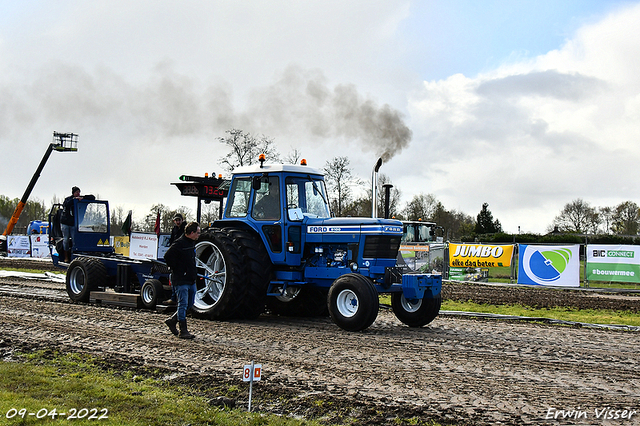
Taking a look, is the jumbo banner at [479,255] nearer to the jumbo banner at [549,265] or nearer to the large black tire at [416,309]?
the jumbo banner at [549,265]

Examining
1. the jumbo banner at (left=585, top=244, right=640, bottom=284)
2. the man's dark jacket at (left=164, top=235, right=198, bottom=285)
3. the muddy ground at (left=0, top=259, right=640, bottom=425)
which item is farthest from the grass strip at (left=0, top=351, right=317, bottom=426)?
the jumbo banner at (left=585, top=244, right=640, bottom=284)

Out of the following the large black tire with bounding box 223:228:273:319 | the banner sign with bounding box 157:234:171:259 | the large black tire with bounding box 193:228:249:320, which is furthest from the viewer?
the banner sign with bounding box 157:234:171:259

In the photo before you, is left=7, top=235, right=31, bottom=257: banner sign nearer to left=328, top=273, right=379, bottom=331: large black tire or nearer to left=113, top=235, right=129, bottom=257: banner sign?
left=113, top=235, right=129, bottom=257: banner sign

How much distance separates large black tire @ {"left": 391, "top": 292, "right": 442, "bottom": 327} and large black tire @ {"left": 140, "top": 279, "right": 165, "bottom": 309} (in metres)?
4.70

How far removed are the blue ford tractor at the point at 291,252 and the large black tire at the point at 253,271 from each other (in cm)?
2

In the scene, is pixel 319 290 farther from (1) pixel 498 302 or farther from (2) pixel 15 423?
(2) pixel 15 423

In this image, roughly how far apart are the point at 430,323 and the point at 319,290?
2144mm

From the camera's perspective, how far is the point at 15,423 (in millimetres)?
4707

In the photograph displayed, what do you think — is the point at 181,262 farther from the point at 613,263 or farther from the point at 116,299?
the point at 613,263

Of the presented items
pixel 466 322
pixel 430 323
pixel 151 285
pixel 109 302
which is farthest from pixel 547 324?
pixel 109 302

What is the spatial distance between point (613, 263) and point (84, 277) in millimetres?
15957

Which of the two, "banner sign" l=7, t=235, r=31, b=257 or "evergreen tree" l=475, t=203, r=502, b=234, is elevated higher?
"evergreen tree" l=475, t=203, r=502, b=234

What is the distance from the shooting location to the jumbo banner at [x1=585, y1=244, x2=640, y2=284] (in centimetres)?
1914

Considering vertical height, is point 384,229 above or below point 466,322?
above
